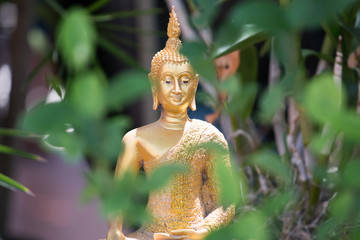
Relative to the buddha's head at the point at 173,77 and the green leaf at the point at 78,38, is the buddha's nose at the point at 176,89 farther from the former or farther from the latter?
the green leaf at the point at 78,38

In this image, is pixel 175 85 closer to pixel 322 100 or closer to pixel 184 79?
pixel 184 79

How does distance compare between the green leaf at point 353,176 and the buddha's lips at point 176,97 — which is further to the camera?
the buddha's lips at point 176,97

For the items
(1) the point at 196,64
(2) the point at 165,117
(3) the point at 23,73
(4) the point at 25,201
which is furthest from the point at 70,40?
(4) the point at 25,201

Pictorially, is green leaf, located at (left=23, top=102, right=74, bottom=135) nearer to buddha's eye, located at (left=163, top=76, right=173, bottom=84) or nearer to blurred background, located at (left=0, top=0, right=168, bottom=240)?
blurred background, located at (left=0, top=0, right=168, bottom=240)

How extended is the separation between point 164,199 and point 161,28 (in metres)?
0.64

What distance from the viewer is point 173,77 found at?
1.64 ft

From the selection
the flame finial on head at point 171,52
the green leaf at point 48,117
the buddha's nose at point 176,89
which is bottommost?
the green leaf at point 48,117

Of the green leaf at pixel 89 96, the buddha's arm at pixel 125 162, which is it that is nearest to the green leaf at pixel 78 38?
the green leaf at pixel 89 96

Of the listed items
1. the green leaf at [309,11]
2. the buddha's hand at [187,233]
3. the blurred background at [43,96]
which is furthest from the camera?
the blurred background at [43,96]

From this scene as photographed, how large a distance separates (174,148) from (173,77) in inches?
2.9

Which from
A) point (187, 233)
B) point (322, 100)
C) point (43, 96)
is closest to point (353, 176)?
point (322, 100)

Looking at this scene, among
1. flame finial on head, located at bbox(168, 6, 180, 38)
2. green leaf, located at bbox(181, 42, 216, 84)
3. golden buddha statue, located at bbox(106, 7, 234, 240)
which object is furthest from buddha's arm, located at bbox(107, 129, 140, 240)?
green leaf, located at bbox(181, 42, 216, 84)

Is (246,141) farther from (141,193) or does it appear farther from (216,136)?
(141,193)

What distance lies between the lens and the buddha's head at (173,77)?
495 millimetres
